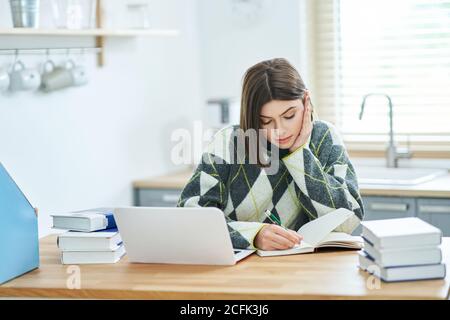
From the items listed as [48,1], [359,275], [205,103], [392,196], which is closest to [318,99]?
[205,103]

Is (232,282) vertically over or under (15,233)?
under

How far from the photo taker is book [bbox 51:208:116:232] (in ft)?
8.41

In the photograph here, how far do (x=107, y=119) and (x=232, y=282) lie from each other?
6.07 feet

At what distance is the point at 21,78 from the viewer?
10.5 ft

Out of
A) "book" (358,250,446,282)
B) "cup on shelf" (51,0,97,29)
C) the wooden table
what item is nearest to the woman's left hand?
the wooden table

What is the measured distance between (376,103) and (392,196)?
83cm

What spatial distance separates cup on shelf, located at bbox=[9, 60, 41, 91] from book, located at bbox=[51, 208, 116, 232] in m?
0.78

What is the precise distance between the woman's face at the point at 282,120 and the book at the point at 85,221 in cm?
57

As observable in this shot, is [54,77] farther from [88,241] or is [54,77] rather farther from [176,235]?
[176,235]

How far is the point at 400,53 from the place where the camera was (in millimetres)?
4332

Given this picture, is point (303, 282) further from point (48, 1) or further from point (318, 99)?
point (318, 99)

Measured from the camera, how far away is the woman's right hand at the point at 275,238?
8.42 ft

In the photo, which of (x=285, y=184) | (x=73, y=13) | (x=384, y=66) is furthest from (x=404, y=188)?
(x=73, y=13)

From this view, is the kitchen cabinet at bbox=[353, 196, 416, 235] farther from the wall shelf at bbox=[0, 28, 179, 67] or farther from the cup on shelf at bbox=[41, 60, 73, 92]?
the cup on shelf at bbox=[41, 60, 73, 92]
